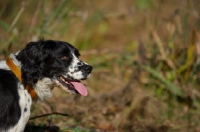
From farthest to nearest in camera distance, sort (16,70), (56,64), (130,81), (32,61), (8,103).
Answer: (130,81) → (56,64) → (32,61) → (16,70) → (8,103)

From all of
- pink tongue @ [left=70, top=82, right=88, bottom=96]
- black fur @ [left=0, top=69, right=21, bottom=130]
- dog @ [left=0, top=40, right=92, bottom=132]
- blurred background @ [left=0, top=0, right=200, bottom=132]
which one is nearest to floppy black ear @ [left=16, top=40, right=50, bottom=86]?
dog @ [left=0, top=40, right=92, bottom=132]

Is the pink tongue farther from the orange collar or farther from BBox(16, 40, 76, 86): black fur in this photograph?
the orange collar

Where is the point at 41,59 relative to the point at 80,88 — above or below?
above

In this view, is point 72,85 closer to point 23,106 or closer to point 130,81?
point 23,106

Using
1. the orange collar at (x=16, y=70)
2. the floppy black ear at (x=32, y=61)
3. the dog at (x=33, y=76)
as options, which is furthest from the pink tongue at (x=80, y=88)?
the orange collar at (x=16, y=70)

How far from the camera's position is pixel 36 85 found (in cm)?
487

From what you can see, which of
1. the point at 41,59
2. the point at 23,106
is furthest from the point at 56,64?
the point at 23,106

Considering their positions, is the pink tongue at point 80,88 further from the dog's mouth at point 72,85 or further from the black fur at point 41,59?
the black fur at point 41,59

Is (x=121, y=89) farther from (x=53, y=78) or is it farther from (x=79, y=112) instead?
(x=53, y=78)

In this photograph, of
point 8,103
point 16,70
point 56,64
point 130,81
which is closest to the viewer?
point 8,103

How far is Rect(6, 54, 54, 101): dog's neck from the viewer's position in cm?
472

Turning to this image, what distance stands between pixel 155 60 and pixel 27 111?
362 centimetres

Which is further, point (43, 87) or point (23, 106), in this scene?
point (43, 87)

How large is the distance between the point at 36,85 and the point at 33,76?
13 cm
